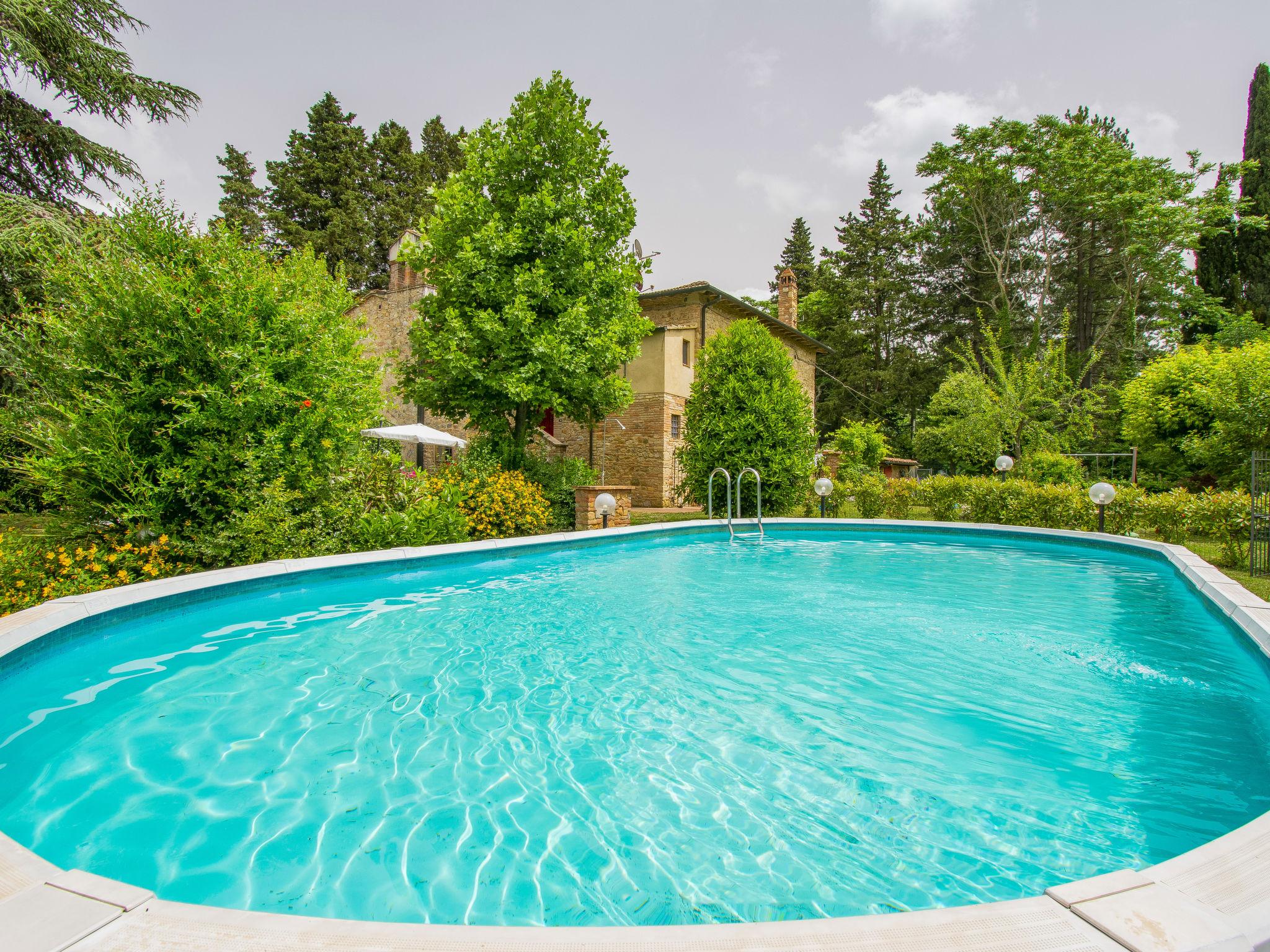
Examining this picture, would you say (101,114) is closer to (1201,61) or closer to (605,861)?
(605,861)

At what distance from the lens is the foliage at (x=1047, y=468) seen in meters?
18.4

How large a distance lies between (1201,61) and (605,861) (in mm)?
21958

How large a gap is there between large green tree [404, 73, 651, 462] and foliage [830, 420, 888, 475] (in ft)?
50.5

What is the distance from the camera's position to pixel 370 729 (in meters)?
3.66

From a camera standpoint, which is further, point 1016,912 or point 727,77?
point 727,77

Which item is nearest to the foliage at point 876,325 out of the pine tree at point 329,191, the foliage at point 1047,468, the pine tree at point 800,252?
the pine tree at point 800,252

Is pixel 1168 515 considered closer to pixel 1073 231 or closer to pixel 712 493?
pixel 712 493

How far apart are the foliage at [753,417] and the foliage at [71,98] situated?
13828 mm

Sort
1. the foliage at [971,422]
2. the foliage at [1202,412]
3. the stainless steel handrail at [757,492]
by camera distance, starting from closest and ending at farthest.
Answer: the stainless steel handrail at [757,492]
the foliage at [1202,412]
the foliage at [971,422]

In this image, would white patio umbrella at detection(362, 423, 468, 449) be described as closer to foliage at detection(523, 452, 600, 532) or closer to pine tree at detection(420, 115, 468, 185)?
foliage at detection(523, 452, 600, 532)

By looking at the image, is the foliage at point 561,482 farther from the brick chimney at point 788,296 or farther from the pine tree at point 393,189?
the pine tree at point 393,189

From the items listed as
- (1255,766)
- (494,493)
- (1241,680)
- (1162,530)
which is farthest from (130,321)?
(1162,530)

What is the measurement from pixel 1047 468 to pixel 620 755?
65.9 ft

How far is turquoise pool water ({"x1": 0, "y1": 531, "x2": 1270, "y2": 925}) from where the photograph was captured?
241cm
